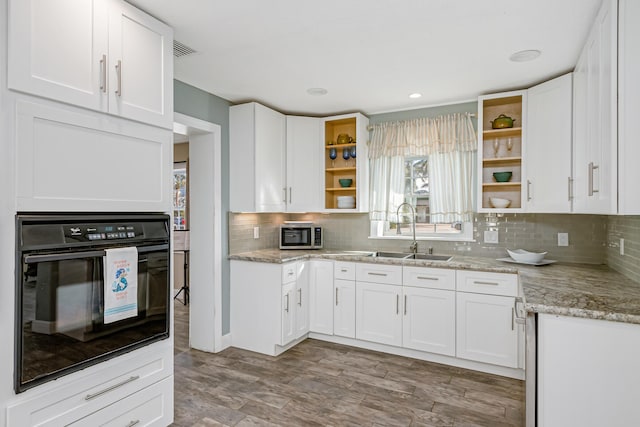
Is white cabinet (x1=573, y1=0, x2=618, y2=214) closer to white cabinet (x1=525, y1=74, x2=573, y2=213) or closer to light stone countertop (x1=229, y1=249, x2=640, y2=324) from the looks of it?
white cabinet (x1=525, y1=74, x2=573, y2=213)

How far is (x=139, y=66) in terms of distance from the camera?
204 cm

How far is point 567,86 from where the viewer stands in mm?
2838

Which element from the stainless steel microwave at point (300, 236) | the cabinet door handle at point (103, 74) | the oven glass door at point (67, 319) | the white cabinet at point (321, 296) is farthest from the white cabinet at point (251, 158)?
the cabinet door handle at point (103, 74)

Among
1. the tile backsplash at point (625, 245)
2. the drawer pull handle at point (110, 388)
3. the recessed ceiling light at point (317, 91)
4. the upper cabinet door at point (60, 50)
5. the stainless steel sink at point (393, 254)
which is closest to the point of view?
the upper cabinet door at point (60, 50)

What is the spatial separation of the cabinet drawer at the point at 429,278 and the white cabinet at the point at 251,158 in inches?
60.1

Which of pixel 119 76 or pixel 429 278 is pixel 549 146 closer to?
pixel 429 278

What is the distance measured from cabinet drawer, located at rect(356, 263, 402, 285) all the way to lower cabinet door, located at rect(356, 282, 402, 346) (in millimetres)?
45

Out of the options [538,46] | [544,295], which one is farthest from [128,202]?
[538,46]

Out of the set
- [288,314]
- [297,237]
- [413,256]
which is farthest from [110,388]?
[413,256]

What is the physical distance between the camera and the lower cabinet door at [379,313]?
3.42 metres

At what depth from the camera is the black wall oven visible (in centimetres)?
157

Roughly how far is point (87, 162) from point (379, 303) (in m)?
2.64

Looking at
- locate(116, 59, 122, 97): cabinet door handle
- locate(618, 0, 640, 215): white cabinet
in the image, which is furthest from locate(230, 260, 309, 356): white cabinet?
locate(618, 0, 640, 215): white cabinet

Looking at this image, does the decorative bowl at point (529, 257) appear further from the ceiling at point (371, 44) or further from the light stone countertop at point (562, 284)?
the ceiling at point (371, 44)
